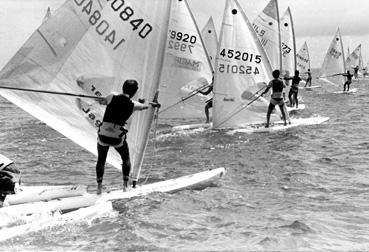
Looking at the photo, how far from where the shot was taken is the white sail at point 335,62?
4009cm

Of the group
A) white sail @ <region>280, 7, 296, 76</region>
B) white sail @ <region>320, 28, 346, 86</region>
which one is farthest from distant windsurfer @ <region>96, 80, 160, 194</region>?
white sail @ <region>320, 28, 346, 86</region>

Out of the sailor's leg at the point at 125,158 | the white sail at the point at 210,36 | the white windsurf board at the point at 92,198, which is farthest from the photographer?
the white sail at the point at 210,36

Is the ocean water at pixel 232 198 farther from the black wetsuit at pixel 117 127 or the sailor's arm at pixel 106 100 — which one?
the sailor's arm at pixel 106 100

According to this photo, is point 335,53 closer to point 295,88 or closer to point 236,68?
point 295,88

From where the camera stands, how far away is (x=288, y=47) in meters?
26.7

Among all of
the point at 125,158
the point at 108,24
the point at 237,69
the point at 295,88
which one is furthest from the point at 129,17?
the point at 295,88

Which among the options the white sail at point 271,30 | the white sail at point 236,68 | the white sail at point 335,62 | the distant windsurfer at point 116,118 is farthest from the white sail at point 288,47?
the distant windsurfer at point 116,118

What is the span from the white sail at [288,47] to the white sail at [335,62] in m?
13.3

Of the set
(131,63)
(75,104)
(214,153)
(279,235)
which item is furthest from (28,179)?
(279,235)

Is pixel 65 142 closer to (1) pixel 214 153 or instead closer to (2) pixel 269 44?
(1) pixel 214 153

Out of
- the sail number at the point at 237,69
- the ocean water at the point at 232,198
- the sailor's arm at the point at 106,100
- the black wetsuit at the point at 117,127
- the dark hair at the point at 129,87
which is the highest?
the sail number at the point at 237,69

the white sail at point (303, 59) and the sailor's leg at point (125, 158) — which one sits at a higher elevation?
the white sail at point (303, 59)

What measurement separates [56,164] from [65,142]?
394 centimetres

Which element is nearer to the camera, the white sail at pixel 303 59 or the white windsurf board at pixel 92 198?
the white windsurf board at pixel 92 198
